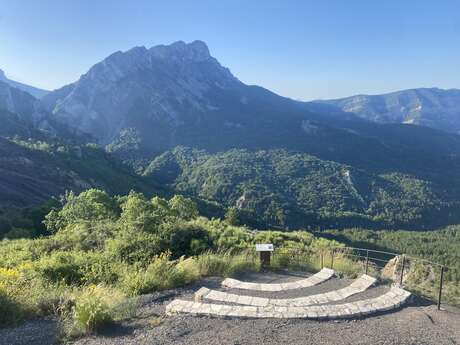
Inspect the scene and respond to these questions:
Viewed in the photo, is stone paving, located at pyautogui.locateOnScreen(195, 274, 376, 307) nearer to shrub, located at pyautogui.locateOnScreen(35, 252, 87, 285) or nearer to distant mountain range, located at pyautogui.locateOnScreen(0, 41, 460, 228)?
shrub, located at pyautogui.locateOnScreen(35, 252, 87, 285)

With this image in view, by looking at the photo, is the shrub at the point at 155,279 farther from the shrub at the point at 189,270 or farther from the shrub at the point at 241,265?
the shrub at the point at 241,265

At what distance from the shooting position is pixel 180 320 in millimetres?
6074

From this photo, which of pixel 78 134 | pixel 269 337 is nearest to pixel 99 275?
pixel 269 337

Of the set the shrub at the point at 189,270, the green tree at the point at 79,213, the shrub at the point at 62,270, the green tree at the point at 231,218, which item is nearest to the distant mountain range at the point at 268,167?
the green tree at the point at 231,218

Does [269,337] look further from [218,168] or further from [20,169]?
[218,168]

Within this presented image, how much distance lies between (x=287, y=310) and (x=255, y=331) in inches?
41.3

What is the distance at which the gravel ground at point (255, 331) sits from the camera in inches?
211

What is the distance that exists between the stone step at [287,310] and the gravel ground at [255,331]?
0.45 feet

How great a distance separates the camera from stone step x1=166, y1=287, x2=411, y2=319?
6273 millimetres

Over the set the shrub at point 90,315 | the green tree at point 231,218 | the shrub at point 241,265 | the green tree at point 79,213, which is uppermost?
the shrub at point 90,315

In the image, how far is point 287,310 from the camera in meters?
6.48

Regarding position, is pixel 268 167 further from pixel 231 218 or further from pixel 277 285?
pixel 277 285

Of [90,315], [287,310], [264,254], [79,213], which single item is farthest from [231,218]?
[90,315]

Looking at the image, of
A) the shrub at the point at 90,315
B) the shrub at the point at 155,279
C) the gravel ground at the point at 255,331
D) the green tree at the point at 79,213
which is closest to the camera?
the gravel ground at the point at 255,331
